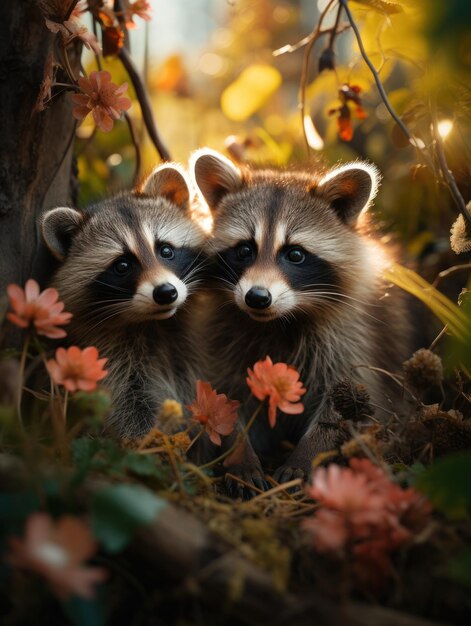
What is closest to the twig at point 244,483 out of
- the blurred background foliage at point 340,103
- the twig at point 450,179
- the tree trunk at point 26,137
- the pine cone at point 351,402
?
the pine cone at point 351,402

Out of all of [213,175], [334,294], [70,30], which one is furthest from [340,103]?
[70,30]

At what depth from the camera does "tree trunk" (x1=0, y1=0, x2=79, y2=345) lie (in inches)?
114

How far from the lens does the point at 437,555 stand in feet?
6.01

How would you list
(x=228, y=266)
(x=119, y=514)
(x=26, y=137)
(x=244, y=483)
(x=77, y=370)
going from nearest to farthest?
1. (x=119, y=514)
2. (x=77, y=370)
3. (x=244, y=483)
4. (x=26, y=137)
5. (x=228, y=266)

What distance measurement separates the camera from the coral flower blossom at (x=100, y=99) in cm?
283

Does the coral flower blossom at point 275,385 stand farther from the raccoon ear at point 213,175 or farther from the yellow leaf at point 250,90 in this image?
the yellow leaf at point 250,90

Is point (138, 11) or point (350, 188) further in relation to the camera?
point (350, 188)

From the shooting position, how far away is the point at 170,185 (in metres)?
3.53

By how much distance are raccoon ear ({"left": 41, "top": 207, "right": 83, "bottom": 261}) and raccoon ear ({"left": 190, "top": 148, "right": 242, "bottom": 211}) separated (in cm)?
69

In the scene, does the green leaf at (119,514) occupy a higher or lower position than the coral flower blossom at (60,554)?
higher

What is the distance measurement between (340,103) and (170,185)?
1209 millimetres

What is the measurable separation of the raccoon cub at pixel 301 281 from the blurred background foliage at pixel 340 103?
482 mm

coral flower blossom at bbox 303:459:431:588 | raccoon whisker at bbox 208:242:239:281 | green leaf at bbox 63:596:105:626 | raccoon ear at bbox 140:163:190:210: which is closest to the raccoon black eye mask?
raccoon whisker at bbox 208:242:239:281

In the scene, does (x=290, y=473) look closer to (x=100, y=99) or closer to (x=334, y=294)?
(x=334, y=294)
